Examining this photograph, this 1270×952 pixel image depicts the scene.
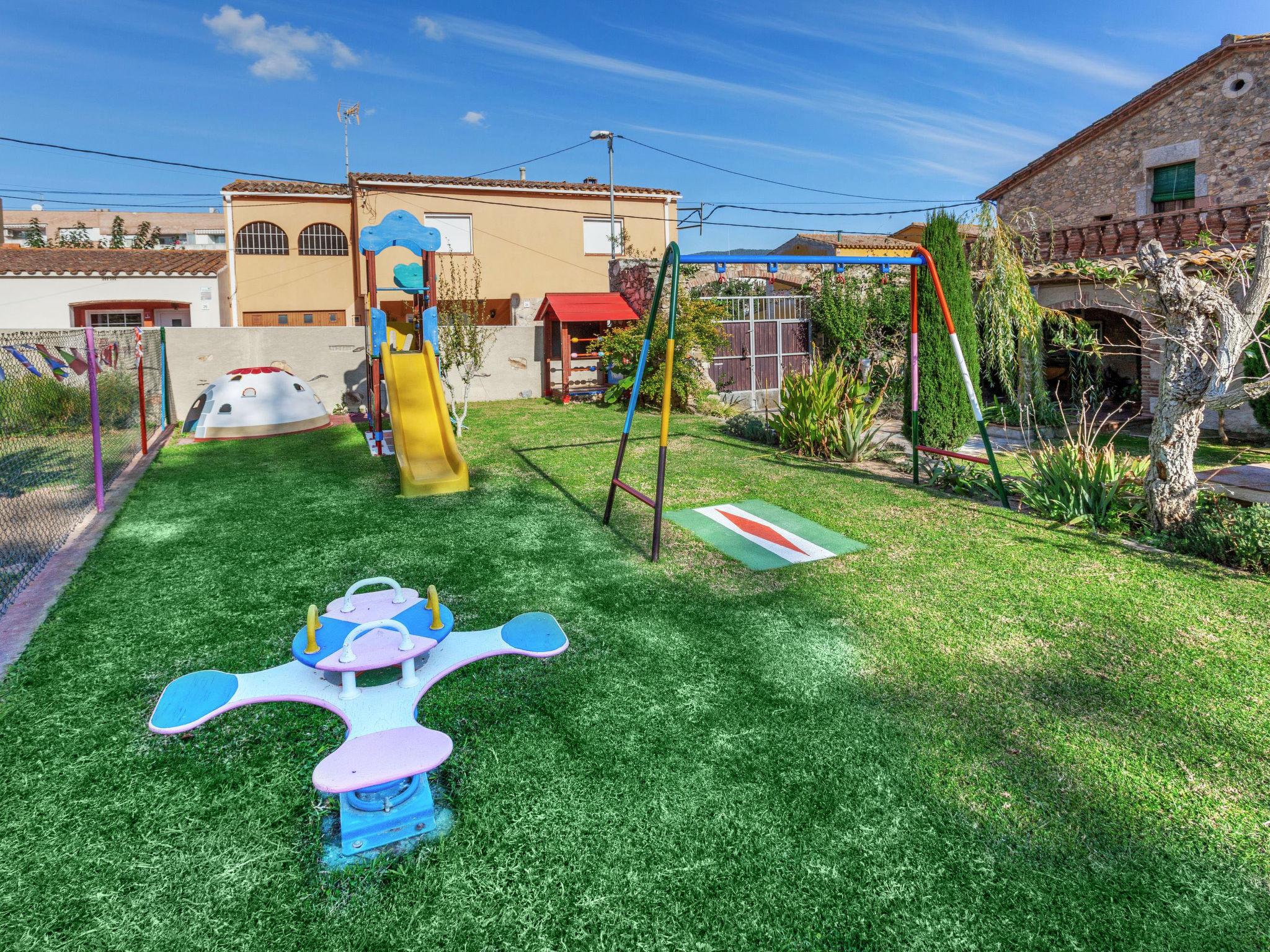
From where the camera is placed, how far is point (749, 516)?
23.0 feet

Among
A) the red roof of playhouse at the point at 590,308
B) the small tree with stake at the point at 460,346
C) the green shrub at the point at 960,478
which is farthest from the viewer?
the red roof of playhouse at the point at 590,308

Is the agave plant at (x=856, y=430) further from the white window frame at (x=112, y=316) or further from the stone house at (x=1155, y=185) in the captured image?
the white window frame at (x=112, y=316)

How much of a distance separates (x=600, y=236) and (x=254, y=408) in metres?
15.9

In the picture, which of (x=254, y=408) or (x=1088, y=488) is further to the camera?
(x=254, y=408)

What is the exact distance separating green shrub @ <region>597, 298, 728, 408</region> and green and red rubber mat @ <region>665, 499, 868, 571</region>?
7.09 meters

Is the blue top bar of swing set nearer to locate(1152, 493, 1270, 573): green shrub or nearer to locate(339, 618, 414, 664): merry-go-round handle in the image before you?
locate(1152, 493, 1270, 573): green shrub

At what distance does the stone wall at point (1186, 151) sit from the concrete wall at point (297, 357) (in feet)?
39.9

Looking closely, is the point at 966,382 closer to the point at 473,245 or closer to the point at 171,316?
the point at 473,245

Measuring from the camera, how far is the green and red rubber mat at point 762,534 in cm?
589

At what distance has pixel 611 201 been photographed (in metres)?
24.8

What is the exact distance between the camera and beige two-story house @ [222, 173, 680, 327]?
74.5ft

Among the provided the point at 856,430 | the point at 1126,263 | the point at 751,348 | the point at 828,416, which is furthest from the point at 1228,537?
the point at 751,348

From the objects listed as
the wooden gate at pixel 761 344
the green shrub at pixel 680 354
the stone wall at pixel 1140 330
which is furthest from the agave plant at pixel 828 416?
the wooden gate at pixel 761 344

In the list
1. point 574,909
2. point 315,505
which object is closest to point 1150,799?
point 574,909
